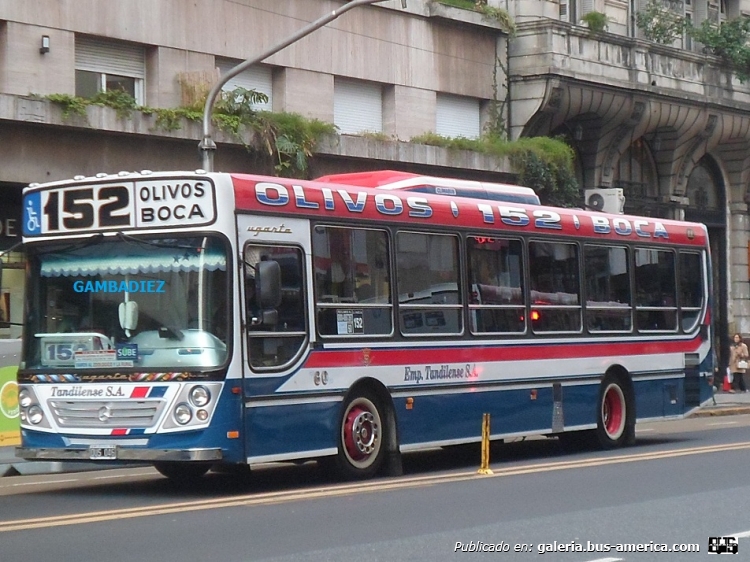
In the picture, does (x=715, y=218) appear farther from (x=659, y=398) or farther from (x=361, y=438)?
(x=361, y=438)

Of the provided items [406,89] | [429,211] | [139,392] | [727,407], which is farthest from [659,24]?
[139,392]

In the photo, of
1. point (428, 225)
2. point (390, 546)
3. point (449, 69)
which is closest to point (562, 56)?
point (449, 69)

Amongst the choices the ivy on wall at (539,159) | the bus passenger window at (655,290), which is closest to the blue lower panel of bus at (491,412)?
the bus passenger window at (655,290)

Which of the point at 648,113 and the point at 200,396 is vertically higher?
the point at 648,113

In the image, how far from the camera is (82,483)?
49.3ft

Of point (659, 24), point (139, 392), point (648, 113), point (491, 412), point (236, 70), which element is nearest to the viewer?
point (139, 392)

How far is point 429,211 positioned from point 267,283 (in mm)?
3054

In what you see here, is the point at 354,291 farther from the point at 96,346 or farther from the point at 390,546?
the point at 390,546

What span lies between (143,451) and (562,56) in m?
19.6

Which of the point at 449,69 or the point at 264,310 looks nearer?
the point at 264,310

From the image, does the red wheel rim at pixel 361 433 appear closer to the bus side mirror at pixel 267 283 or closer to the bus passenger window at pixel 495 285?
the bus side mirror at pixel 267 283

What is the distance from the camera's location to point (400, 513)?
11133mm

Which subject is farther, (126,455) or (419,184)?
(419,184)

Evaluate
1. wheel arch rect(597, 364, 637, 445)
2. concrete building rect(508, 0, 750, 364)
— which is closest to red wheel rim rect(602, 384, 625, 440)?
wheel arch rect(597, 364, 637, 445)
